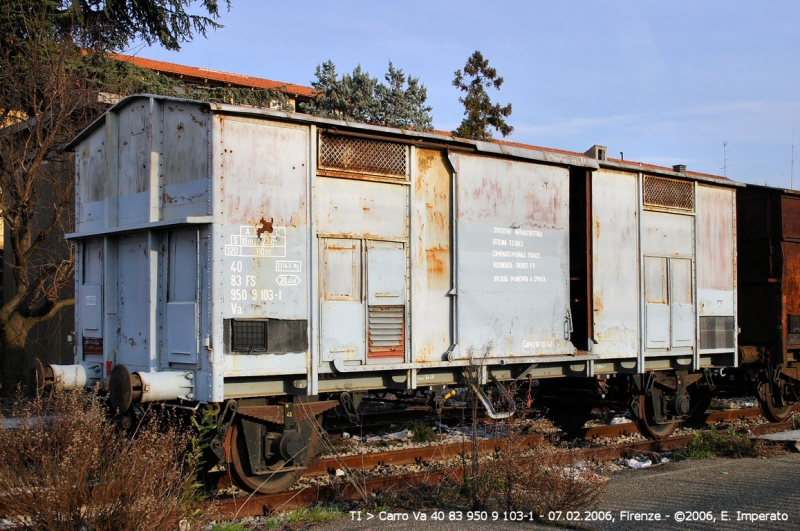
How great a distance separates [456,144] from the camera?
8648 mm

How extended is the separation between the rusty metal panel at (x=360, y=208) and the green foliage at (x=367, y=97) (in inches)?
576

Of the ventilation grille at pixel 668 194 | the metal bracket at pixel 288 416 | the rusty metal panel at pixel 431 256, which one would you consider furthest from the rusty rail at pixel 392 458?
the ventilation grille at pixel 668 194

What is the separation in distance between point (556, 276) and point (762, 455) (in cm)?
332

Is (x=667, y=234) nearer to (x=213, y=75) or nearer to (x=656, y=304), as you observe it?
(x=656, y=304)

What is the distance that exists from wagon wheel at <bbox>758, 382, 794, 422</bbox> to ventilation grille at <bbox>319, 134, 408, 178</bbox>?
7.83 metres

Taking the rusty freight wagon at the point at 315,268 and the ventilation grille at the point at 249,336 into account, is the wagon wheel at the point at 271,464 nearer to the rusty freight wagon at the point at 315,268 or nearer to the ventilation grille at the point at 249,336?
the rusty freight wagon at the point at 315,268

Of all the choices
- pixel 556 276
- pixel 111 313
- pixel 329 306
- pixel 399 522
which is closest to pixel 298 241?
pixel 329 306

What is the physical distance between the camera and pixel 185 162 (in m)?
7.12

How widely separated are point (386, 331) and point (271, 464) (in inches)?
68.5

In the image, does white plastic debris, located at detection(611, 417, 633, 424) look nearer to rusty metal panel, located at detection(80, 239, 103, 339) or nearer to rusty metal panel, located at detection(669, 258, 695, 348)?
rusty metal panel, located at detection(669, 258, 695, 348)

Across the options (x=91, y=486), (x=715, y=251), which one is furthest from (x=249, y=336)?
(x=715, y=251)

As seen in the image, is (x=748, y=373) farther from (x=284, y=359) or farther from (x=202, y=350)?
(x=202, y=350)

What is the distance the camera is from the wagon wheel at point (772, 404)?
40.4ft

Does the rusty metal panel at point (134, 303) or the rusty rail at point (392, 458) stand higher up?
the rusty metal panel at point (134, 303)
